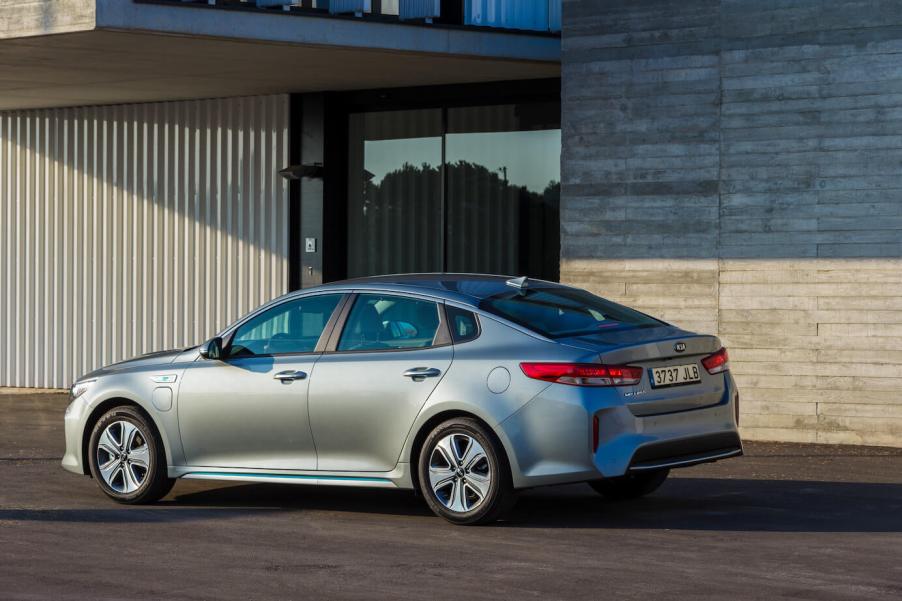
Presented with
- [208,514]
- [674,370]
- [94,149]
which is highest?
[94,149]

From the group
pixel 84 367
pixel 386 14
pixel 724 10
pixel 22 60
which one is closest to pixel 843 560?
pixel 724 10

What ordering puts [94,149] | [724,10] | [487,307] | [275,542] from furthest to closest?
[94,149] < [724,10] < [487,307] < [275,542]

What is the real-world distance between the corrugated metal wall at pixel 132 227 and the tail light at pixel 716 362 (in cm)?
1028

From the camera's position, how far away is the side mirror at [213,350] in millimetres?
10359

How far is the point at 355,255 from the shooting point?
19141 mm

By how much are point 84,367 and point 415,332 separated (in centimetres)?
1204

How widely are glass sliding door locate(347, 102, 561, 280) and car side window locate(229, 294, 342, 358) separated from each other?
7517mm

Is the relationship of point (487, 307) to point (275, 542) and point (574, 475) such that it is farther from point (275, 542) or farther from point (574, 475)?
point (275, 542)

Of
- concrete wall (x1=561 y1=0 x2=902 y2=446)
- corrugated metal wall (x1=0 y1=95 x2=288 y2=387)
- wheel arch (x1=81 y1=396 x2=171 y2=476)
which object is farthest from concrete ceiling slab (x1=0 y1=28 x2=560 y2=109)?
wheel arch (x1=81 y1=396 x2=171 y2=476)

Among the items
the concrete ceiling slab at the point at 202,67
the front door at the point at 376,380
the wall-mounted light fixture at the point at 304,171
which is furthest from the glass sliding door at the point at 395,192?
the front door at the point at 376,380

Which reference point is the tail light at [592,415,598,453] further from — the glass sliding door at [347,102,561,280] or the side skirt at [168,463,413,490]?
the glass sliding door at [347,102,561,280]

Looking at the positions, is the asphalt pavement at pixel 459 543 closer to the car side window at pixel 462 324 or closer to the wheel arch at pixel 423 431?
the wheel arch at pixel 423 431

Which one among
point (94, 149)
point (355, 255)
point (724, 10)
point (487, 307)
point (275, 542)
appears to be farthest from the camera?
point (94, 149)

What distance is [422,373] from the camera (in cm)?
940
